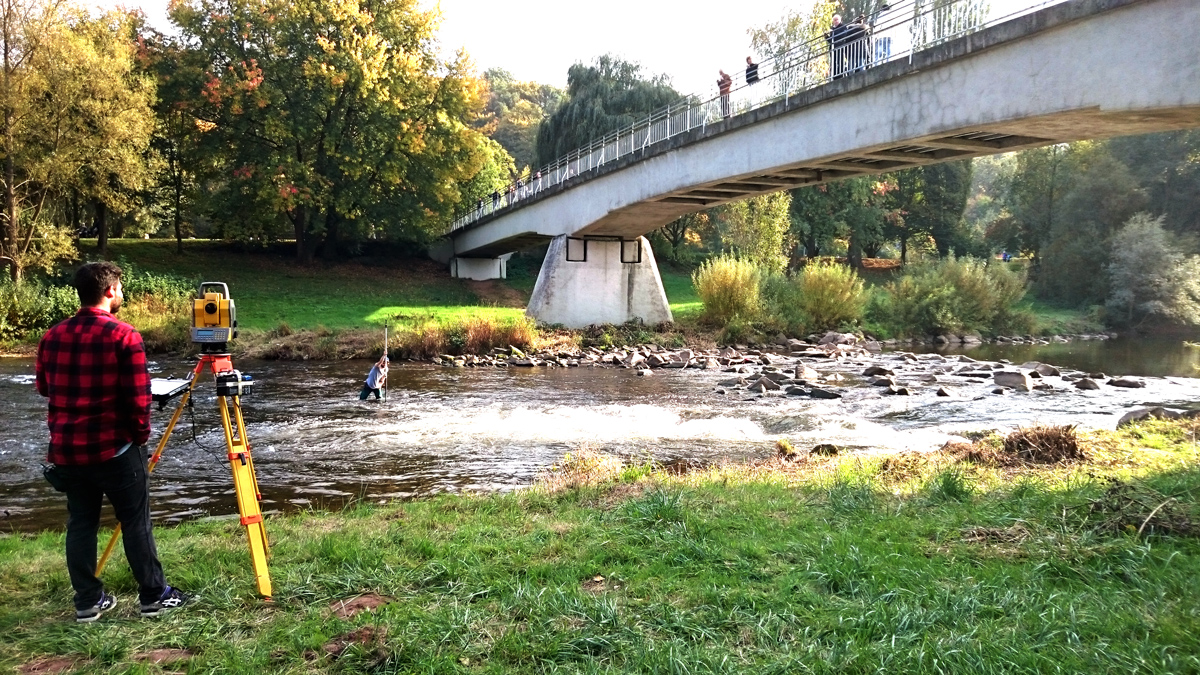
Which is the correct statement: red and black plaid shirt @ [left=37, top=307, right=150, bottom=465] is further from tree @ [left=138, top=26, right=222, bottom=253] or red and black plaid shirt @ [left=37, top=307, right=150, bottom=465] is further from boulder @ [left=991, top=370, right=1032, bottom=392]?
tree @ [left=138, top=26, right=222, bottom=253]

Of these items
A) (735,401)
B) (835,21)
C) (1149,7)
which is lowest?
(735,401)

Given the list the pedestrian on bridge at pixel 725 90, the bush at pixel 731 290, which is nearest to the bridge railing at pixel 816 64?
the pedestrian on bridge at pixel 725 90

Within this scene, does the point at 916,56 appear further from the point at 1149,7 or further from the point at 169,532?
the point at 169,532

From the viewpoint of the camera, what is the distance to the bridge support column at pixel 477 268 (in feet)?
146

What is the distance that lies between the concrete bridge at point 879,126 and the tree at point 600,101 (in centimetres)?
998

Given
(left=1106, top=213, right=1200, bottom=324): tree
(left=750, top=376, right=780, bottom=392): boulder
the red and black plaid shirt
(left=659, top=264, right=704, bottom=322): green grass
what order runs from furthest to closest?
(left=1106, top=213, right=1200, bottom=324): tree < (left=659, top=264, right=704, bottom=322): green grass < (left=750, top=376, right=780, bottom=392): boulder < the red and black plaid shirt

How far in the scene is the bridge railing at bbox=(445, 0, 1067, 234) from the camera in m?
15.0

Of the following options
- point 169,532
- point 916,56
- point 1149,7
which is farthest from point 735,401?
point 169,532

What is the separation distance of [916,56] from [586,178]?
1466 centimetres

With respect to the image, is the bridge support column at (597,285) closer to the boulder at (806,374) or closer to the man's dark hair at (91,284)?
the boulder at (806,374)

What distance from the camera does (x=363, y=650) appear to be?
3.55 metres

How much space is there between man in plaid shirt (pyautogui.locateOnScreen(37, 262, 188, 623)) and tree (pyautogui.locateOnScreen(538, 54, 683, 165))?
38403mm

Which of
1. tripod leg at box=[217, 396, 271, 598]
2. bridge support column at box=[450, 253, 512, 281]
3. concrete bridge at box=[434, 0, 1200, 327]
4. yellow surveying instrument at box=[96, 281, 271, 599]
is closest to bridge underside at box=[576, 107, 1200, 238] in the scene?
concrete bridge at box=[434, 0, 1200, 327]

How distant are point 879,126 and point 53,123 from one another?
956 inches
